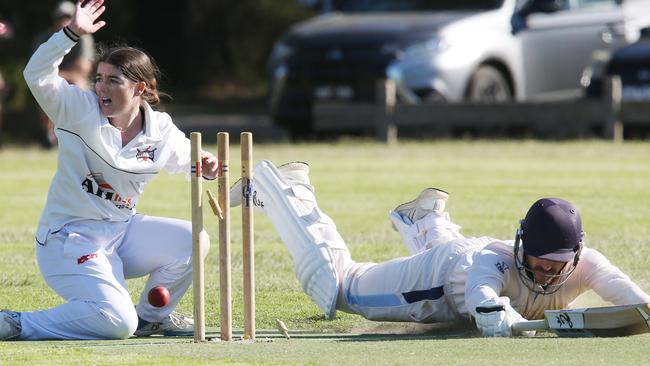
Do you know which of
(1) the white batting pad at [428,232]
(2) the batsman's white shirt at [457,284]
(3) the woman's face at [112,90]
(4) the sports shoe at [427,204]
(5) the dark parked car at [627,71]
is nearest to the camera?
(2) the batsman's white shirt at [457,284]

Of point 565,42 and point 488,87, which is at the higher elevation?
point 565,42

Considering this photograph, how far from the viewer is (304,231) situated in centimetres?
713

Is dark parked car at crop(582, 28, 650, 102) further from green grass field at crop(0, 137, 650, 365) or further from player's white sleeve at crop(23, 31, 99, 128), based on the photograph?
player's white sleeve at crop(23, 31, 99, 128)

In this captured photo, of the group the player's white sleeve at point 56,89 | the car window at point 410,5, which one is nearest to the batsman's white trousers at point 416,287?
the player's white sleeve at point 56,89

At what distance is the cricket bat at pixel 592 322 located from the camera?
19.9 ft

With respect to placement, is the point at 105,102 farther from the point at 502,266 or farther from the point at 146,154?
the point at 502,266

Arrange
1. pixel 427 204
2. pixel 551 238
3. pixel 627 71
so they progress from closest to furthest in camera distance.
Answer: pixel 551 238 < pixel 427 204 < pixel 627 71

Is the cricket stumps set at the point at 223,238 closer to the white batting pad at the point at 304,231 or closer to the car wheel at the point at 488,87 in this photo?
the white batting pad at the point at 304,231

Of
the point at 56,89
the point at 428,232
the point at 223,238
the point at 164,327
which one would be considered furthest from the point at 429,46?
the point at 223,238

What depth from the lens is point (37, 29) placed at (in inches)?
1161

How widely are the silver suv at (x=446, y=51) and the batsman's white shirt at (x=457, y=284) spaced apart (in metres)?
10.2

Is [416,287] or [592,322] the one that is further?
[416,287]

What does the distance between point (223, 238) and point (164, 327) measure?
0.83m

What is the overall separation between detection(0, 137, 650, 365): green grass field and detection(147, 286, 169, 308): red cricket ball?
8.1 inches
